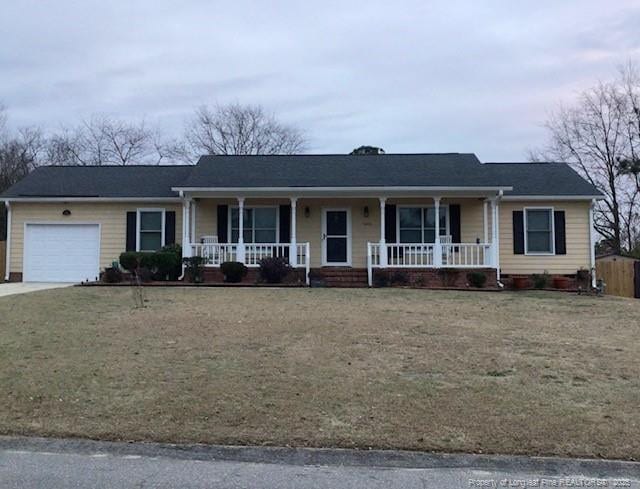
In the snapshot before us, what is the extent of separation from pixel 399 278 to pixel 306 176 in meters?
4.60

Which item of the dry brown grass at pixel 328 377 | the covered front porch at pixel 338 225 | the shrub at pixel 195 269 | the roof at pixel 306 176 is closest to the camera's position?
the dry brown grass at pixel 328 377

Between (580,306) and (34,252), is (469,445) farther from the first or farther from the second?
(34,252)

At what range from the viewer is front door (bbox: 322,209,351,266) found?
18109 millimetres

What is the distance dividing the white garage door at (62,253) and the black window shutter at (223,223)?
4.07m

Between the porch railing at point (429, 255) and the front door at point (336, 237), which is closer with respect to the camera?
the porch railing at point (429, 255)

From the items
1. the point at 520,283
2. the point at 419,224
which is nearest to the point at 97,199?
the point at 419,224

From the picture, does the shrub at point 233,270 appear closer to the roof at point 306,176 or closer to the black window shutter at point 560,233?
the roof at point 306,176

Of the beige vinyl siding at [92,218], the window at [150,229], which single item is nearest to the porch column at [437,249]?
the beige vinyl siding at [92,218]

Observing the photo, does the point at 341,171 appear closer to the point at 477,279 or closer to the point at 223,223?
the point at 223,223

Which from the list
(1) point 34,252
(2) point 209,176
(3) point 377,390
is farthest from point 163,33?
(3) point 377,390

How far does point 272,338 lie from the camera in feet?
25.6

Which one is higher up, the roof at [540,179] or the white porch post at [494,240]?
the roof at [540,179]

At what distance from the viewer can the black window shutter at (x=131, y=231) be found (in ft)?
59.5

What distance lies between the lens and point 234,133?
38.2m
